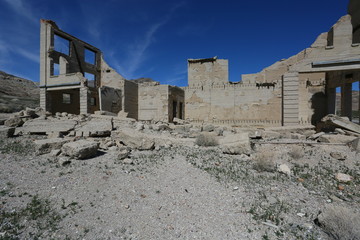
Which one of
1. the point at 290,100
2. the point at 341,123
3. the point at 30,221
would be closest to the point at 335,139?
the point at 341,123

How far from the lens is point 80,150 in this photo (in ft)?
16.8

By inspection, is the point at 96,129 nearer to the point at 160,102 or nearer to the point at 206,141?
the point at 206,141

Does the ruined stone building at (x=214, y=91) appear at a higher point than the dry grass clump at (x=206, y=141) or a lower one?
higher

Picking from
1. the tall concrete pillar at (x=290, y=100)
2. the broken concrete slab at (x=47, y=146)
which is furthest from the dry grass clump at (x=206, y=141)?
the tall concrete pillar at (x=290, y=100)

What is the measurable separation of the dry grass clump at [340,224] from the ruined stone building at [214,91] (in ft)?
33.3

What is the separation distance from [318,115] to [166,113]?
1190cm

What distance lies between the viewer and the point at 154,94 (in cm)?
1584

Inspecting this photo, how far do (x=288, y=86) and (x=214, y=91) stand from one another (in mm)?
5694

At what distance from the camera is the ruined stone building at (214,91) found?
40.2 feet

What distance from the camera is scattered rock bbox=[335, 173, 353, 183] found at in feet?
14.0

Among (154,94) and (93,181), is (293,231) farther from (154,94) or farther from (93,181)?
(154,94)

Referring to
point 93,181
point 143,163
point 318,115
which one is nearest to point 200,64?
point 318,115

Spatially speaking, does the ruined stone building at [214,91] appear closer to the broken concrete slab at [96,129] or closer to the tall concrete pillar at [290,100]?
the tall concrete pillar at [290,100]

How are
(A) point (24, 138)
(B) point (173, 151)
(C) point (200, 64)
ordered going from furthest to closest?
(C) point (200, 64)
(A) point (24, 138)
(B) point (173, 151)
